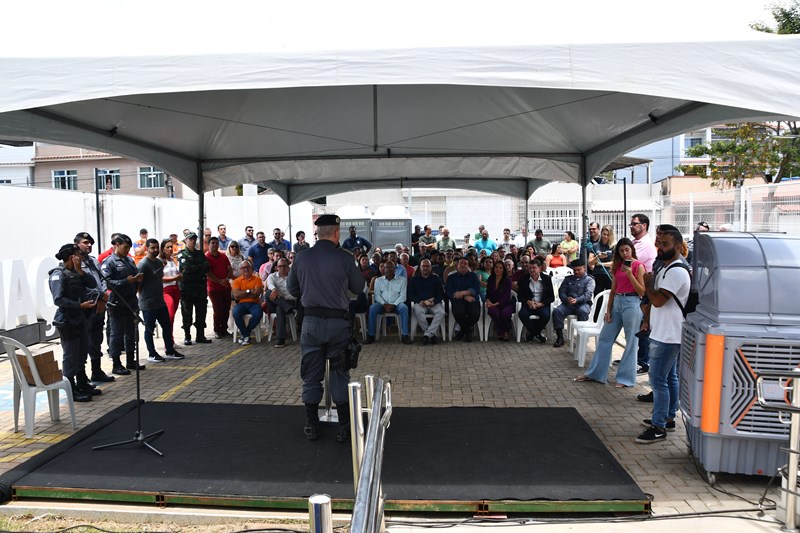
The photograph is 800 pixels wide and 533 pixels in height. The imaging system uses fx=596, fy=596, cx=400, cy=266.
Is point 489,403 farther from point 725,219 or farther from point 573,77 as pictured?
point 725,219

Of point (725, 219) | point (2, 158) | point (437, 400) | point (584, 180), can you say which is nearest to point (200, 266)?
point (437, 400)

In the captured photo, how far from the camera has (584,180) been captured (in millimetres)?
9656

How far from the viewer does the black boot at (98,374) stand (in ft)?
22.4

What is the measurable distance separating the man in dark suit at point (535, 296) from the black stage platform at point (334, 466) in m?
3.66

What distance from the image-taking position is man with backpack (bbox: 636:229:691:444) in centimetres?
447

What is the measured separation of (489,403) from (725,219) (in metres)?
10.2

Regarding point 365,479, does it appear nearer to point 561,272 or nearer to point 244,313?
point 244,313

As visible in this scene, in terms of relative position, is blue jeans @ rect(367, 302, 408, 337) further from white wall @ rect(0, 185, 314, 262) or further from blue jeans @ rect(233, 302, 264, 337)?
white wall @ rect(0, 185, 314, 262)

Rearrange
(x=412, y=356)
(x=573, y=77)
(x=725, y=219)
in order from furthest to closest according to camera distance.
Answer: (x=725, y=219) < (x=412, y=356) < (x=573, y=77)

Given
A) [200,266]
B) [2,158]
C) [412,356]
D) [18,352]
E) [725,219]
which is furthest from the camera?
[2,158]

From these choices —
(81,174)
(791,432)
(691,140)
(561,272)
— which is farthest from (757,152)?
(81,174)

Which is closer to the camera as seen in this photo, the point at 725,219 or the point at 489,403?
the point at 489,403

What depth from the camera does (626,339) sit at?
6.38 meters

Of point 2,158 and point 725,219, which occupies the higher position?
point 2,158
